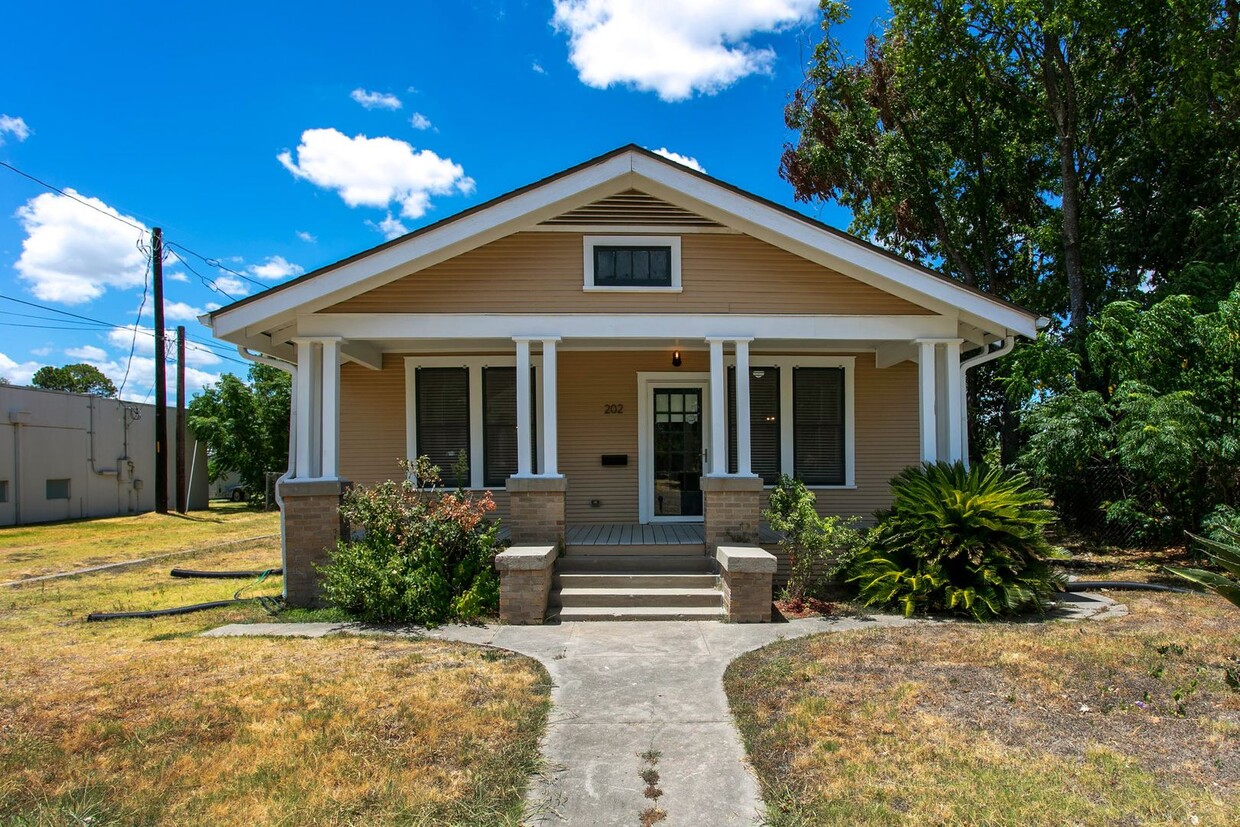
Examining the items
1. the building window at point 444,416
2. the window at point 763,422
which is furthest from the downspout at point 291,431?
the window at point 763,422

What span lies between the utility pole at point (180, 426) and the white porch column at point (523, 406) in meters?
18.6

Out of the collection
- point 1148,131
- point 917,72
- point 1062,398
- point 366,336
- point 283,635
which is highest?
point 917,72

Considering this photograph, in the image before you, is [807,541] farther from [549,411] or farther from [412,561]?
[412,561]

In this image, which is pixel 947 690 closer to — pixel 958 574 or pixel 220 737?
pixel 958 574

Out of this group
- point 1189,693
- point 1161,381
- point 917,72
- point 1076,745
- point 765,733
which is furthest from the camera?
point 917,72

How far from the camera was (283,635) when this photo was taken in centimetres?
633

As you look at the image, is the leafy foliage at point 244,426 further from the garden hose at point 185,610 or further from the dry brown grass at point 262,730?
the dry brown grass at point 262,730

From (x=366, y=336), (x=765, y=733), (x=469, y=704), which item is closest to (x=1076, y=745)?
Result: (x=765, y=733)

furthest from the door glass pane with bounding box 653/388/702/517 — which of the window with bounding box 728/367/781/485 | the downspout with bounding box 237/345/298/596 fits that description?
the downspout with bounding box 237/345/298/596

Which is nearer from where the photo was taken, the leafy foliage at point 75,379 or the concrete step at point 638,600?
the concrete step at point 638,600

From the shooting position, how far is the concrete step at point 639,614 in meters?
6.90

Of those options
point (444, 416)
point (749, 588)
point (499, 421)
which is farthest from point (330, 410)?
point (749, 588)

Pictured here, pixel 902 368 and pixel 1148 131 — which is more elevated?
pixel 1148 131

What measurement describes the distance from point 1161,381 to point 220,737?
36.7ft
